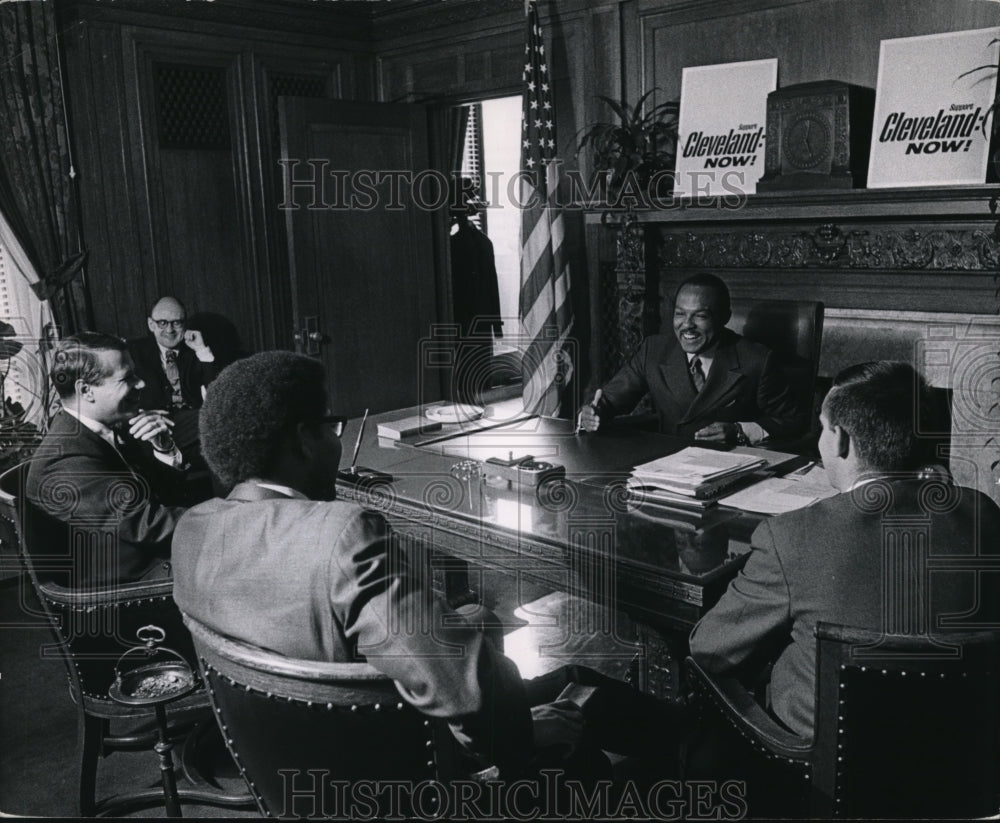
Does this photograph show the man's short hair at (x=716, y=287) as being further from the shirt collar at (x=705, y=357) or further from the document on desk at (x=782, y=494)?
the document on desk at (x=782, y=494)

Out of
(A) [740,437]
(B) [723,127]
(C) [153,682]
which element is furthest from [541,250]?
(C) [153,682]

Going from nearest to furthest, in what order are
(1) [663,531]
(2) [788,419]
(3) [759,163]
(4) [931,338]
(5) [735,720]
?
1. (5) [735,720]
2. (1) [663,531]
3. (2) [788,419]
4. (4) [931,338]
5. (3) [759,163]

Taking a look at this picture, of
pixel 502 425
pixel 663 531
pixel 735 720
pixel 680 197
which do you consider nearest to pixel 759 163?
pixel 680 197

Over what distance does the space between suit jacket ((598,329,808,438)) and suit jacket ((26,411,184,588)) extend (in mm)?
1700

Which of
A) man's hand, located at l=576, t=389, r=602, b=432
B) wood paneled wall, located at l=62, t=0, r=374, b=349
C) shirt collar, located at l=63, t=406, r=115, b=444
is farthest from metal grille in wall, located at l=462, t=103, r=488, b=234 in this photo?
shirt collar, located at l=63, t=406, r=115, b=444

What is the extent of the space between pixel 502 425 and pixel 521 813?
→ 1.85m

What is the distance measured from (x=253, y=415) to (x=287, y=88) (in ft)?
14.5

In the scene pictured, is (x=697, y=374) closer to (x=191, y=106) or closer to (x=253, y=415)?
(x=253, y=415)

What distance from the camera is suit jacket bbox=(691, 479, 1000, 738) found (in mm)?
1502

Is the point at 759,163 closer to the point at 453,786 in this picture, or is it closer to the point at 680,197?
the point at 680,197

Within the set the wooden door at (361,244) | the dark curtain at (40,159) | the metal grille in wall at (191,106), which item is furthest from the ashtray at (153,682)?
the metal grille in wall at (191,106)

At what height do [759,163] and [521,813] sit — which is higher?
[759,163]

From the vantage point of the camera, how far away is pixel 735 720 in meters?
1.67

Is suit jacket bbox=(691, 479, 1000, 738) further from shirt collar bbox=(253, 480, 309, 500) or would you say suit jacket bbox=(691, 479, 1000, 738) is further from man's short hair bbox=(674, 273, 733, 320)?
man's short hair bbox=(674, 273, 733, 320)
